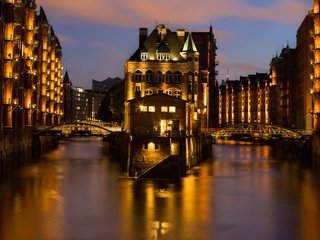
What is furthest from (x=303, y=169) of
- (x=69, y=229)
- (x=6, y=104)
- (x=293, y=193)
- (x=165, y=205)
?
(x=69, y=229)

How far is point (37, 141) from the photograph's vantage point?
9875 centimetres

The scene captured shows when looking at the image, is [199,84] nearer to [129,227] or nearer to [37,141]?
[37,141]

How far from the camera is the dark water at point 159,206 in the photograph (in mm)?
41531

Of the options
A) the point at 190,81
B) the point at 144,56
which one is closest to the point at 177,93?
the point at 190,81

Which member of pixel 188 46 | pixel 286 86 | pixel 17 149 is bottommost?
pixel 17 149

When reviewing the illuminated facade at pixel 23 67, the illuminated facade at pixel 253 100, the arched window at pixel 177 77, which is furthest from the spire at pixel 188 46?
the illuminated facade at pixel 253 100

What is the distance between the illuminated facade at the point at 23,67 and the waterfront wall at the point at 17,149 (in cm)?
157

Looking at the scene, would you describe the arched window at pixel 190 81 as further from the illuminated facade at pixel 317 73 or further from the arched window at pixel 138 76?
the illuminated facade at pixel 317 73

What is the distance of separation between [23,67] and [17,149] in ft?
53.0

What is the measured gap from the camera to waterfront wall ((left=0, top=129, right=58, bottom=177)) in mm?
68375

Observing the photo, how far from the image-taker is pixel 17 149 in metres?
78.4

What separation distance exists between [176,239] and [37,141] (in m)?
63.6

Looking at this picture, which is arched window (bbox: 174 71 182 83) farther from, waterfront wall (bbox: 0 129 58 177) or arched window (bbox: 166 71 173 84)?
waterfront wall (bbox: 0 129 58 177)

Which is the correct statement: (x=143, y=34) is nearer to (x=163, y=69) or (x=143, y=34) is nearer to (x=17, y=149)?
(x=163, y=69)
